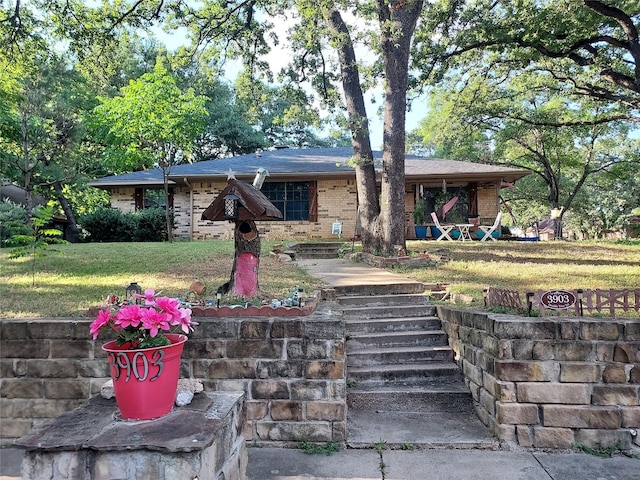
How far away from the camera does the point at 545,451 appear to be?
3262 mm

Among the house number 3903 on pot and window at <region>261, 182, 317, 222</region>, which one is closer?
the house number 3903 on pot

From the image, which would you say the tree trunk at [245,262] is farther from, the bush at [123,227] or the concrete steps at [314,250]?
the bush at [123,227]

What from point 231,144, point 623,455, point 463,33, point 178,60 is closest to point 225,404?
point 623,455

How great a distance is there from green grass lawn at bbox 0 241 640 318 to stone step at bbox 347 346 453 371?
29.6 inches

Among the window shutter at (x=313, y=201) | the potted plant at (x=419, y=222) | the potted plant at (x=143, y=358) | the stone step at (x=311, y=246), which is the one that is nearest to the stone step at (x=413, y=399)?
the potted plant at (x=143, y=358)

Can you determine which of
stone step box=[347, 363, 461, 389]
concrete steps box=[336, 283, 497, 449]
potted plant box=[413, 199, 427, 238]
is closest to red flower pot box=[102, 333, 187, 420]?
concrete steps box=[336, 283, 497, 449]

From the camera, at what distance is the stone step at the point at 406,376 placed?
13.7 feet

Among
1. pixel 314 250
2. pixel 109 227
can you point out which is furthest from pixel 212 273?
pixel 109 227

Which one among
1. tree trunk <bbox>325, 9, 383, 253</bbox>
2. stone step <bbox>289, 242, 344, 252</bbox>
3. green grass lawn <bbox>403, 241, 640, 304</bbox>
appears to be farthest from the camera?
stone step <bbox>289, 242, 344, 252</bbox>

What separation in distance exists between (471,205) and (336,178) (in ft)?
17.0

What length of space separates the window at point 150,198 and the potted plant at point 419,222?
9106 millimetres

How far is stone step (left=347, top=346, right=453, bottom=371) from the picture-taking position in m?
4.39

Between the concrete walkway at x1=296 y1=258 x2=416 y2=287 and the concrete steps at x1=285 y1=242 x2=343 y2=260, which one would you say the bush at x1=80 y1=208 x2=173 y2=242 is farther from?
the concrete walkway at x1=296 y1=258 x2=416 y2=287

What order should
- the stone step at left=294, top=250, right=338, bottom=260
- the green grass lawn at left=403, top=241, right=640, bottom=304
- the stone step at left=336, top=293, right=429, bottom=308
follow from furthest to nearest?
1. the stone step at left=294, top=250, right=338, bottom=260
2. the green grass lawn at left=403, top=241, right=640, bottom=304
3. the stone step at left=336, top=293, right=429, bottom=308
